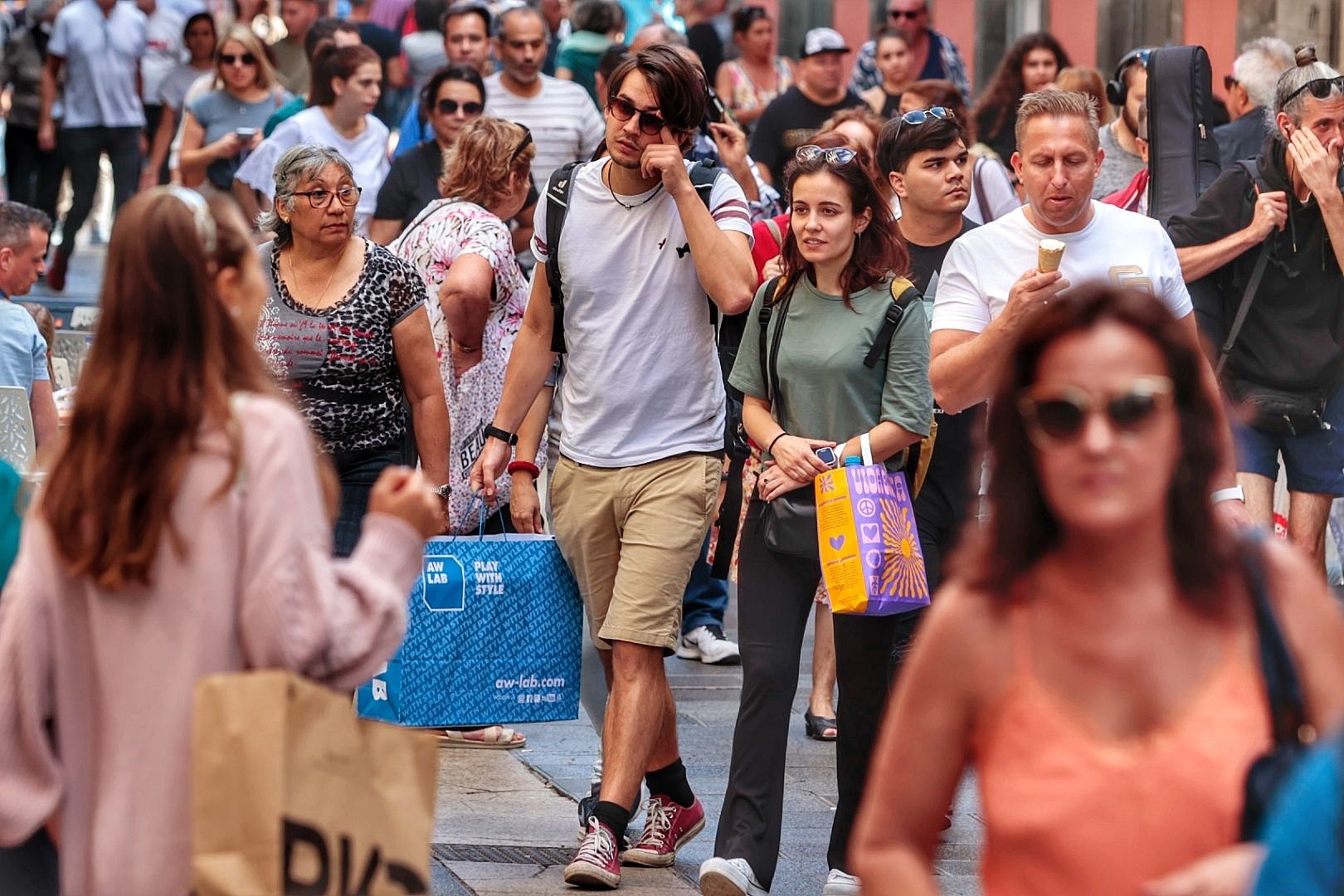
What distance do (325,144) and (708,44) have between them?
535cm

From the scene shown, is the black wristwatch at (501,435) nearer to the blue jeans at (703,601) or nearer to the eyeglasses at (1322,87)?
the eyeglasses at (1322,87)

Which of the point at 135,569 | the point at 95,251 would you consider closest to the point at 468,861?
the point at 135,569

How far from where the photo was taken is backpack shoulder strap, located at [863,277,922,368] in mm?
5385

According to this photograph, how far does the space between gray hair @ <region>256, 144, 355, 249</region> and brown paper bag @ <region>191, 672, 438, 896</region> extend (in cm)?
360

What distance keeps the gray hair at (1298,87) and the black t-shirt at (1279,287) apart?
0.40ft

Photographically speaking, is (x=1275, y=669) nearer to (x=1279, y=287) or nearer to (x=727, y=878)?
(x=727, y=878)

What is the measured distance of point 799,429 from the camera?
5492 millimetres

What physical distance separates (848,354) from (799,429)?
0.24m

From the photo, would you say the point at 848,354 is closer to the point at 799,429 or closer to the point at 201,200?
the point at 799,429

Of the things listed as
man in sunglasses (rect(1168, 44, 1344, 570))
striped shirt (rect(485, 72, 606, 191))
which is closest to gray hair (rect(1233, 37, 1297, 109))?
man in sunglasses (rect(1168, 44, 1344, 570))

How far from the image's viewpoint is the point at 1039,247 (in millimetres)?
5129

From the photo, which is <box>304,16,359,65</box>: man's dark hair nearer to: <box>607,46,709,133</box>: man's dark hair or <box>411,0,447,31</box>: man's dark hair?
<box>411,0,447,31</box>: man's dark hair

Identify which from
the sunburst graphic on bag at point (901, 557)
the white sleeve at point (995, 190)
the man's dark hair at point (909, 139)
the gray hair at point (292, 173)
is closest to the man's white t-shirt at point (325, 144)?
the white sleeve at point (995, 190)

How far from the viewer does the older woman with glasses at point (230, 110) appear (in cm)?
1210
